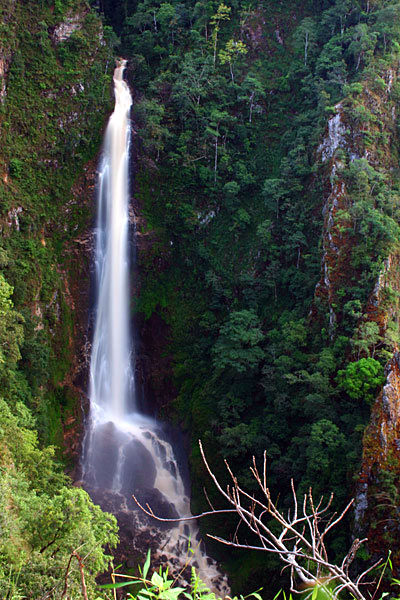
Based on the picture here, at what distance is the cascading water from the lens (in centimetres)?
1577

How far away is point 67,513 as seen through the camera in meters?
9.57

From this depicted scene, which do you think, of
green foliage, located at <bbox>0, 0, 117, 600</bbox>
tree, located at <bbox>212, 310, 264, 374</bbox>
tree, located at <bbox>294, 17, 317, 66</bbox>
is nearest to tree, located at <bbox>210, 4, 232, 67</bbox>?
tree, located at <bbox>294, 17, 317, 66</bbox>

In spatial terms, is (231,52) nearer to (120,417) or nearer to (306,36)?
(306,36)

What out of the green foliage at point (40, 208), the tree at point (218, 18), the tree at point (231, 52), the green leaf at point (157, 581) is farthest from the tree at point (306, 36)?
the green leaf at point (157, 581)

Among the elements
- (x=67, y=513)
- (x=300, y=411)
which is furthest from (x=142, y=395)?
(x=67, y=513)

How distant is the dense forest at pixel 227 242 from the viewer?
1331cm

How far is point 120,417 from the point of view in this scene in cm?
1966

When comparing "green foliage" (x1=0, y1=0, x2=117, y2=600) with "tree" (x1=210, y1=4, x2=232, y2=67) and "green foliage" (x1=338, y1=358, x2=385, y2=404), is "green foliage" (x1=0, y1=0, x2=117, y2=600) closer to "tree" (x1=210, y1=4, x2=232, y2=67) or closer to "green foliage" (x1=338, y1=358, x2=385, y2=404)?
"tree" (x1=210, y1=4, x2=232, y2=67)

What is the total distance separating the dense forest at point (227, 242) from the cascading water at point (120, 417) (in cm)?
56

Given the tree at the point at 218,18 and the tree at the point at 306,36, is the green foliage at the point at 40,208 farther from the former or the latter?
the tree at the point at 306,36

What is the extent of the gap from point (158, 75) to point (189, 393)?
16.3 meters

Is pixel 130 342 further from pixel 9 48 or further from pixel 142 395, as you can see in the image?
pixel 9 48

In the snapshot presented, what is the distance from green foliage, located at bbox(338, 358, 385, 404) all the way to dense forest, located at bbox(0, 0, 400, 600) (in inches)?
2.1

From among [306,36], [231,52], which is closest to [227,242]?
[231,52]
